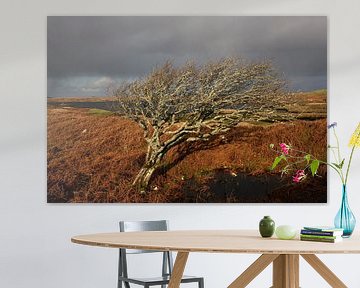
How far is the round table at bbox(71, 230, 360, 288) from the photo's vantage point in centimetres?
379

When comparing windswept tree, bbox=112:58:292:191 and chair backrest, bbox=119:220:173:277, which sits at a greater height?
windswept tree, bbox=112:58:292:191

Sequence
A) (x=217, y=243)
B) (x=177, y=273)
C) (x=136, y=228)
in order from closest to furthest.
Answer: (x=217, y=243)
(x=177, y=273)
(x=136, y=228)

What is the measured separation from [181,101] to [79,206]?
113cm

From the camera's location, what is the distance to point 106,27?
6.50 m

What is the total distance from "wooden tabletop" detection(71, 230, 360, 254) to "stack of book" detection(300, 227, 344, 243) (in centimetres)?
4

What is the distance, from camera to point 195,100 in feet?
21.3

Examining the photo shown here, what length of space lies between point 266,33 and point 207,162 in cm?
110

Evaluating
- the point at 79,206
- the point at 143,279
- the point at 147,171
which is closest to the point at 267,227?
the point at 143,279

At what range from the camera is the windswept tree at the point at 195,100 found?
648 cm

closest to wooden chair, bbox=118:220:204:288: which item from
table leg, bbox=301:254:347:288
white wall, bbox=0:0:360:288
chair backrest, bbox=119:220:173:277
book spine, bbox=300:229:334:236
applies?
chair backrest, bbox=119:220:173:277

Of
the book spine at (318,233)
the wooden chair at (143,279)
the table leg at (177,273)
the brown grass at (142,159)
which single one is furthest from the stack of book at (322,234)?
the brown grass at (142,159)

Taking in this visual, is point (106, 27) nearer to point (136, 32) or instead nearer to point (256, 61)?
point (136, 32)

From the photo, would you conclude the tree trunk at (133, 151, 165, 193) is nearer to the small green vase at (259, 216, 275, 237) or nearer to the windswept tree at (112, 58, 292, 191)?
the windswept tree at (112, 58, 292, 191)

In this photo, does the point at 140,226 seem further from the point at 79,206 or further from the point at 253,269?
the point at 253,269
